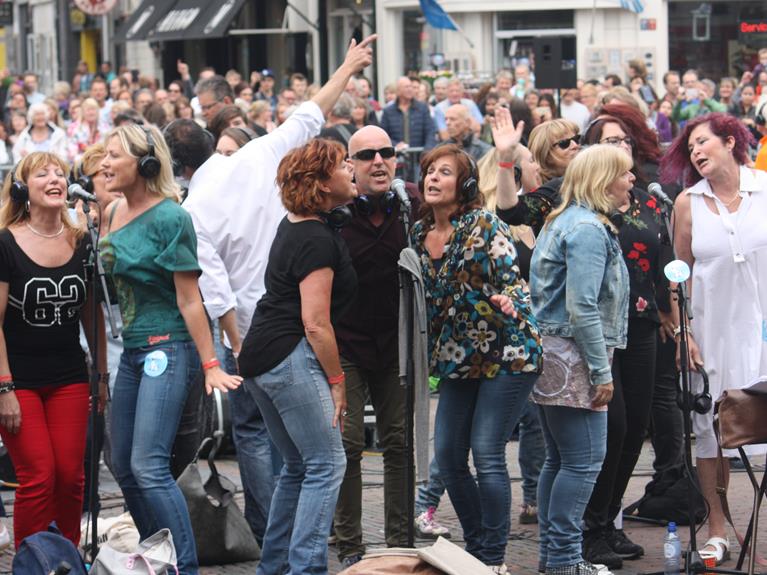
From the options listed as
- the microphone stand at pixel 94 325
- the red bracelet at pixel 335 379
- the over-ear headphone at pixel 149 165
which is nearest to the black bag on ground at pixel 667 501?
the red bracelet at pixel 335 379

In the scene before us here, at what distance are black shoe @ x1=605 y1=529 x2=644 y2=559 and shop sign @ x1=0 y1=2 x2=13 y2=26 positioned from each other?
52.2 meters

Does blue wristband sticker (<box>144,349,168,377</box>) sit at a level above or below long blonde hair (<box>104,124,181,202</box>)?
below

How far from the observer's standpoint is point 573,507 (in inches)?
262

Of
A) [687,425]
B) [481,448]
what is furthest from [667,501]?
[481,448]

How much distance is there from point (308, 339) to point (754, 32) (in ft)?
99.4

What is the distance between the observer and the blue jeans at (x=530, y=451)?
8.05 metres

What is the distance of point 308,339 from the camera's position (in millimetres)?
6000

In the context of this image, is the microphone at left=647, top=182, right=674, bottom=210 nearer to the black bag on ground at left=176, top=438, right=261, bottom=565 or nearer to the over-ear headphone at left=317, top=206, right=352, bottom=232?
the over-ear headphone at left=317, top=206, right=352, bottom=232

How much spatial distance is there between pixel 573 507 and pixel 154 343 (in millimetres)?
1906

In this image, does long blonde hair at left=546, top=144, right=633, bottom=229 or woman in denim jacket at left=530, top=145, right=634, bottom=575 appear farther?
long blonde hair at left=546, top=144, right=633, bottom=229

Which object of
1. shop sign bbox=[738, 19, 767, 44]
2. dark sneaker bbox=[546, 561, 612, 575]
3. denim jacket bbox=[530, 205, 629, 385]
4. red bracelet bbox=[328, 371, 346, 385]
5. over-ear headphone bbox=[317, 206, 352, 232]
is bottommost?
dark sneaker bbox=[546, 561, 612, 575]

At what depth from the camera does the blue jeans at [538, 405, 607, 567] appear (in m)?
6.65

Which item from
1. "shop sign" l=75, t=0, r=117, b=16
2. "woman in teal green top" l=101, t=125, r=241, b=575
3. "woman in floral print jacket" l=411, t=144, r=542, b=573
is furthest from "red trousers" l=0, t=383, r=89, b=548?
"shop sign" l=75, t=0, r=117, b=16

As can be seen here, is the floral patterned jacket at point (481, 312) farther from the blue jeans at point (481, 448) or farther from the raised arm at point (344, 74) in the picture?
the raised arm at point (344, 74)
